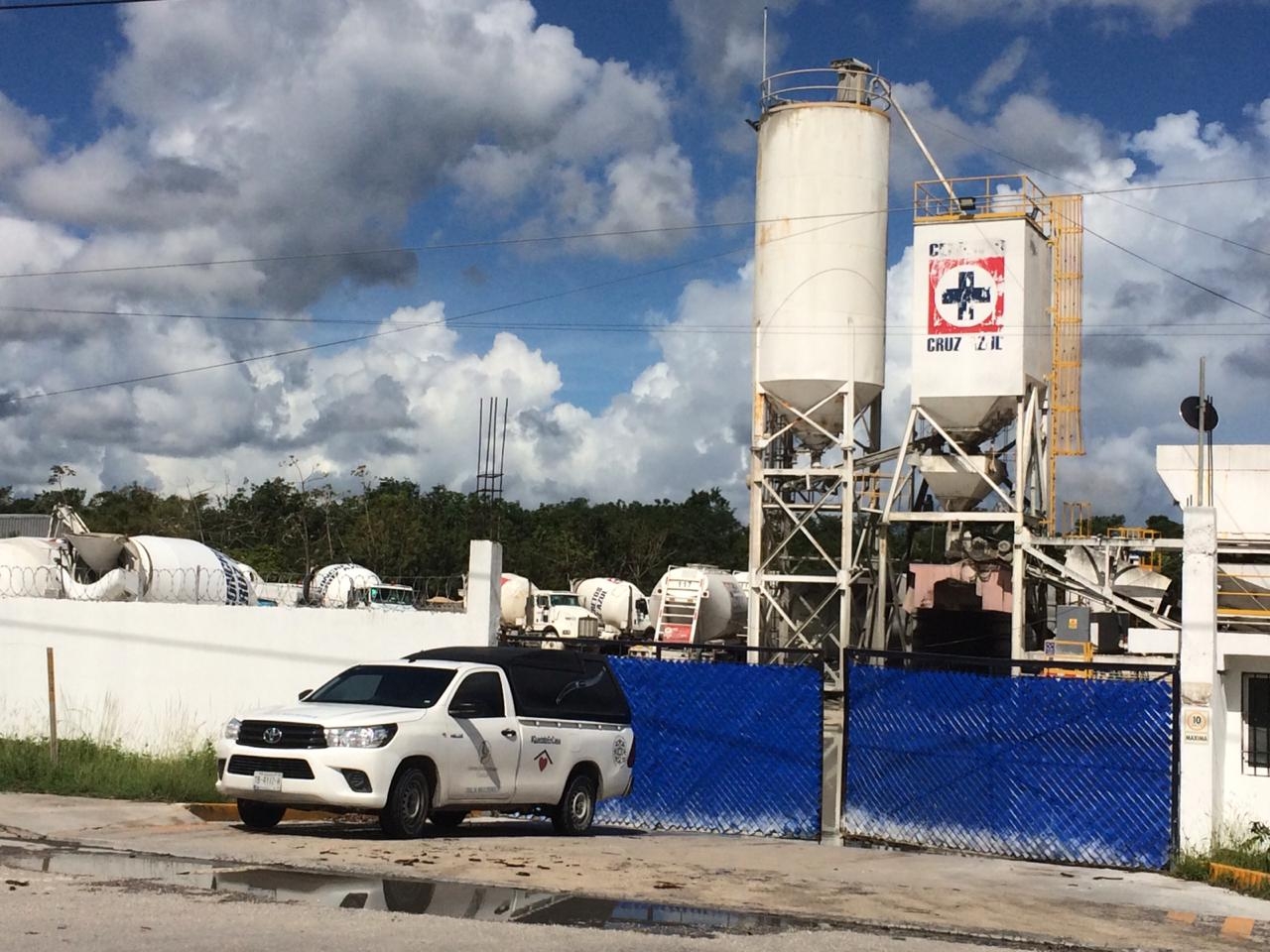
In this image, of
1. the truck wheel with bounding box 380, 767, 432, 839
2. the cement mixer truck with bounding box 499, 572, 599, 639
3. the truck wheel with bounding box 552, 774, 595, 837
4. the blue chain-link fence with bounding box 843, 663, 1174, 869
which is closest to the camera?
the truck wheel with bounding box 380, 767, 432, 839

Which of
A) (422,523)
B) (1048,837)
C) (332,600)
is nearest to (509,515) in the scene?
(422,523)

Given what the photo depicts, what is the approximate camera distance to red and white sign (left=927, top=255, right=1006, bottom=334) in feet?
110

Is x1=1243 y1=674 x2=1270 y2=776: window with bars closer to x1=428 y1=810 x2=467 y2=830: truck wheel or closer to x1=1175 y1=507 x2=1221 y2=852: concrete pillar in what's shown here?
x1=1175 y1=507 x2=1221 y2=852: concrete pillar

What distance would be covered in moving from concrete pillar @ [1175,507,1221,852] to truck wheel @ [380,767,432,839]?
24.2 feet

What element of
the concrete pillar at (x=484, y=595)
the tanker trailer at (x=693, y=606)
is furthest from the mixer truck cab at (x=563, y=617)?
the concrete pillar at (x=484, y=595)

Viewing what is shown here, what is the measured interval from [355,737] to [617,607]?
1431 inches

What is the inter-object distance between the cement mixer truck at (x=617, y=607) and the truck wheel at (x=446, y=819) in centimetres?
3320

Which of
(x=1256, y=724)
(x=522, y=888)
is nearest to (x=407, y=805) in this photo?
(x=522, y=888)

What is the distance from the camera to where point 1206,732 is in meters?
14.5

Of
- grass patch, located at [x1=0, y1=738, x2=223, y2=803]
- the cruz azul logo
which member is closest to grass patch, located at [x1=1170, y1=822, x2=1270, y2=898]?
grass patch, located at [x1=0, y1=738, x2=223, y2=803]

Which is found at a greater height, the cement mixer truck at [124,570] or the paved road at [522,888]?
the cement mixer truck at [124,570]

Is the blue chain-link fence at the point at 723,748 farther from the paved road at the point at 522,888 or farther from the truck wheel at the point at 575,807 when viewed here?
the truck wheel at the point at 575,807

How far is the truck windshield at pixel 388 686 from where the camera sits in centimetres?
1417

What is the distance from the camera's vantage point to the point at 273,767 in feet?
43.8
